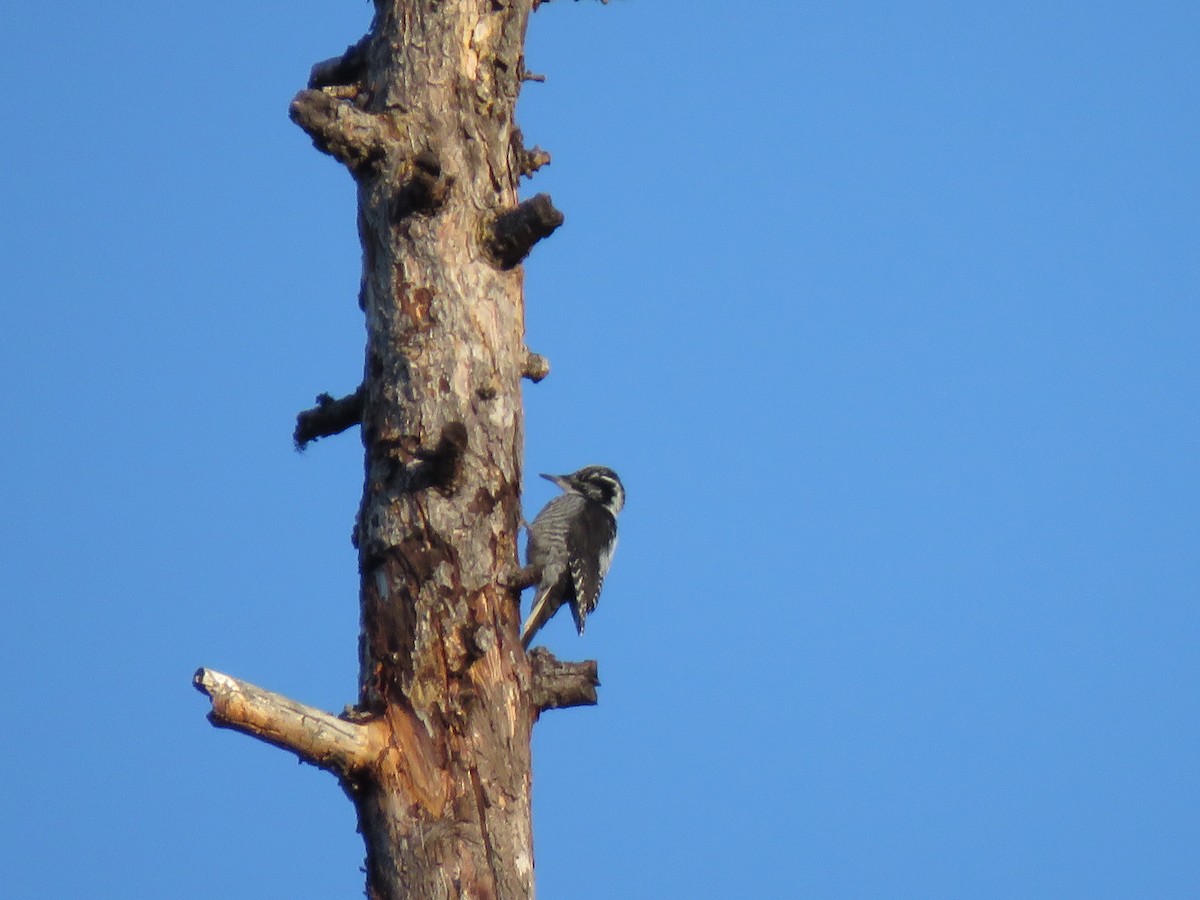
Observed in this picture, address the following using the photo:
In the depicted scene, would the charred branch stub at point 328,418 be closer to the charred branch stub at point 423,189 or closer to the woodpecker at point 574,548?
the charred branch stub at point 423,189

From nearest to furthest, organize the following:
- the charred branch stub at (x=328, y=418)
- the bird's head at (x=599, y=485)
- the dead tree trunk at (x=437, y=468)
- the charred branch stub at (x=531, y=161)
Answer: the dead tree trunk at (x=437, y=468)
the charred branch stub at (x=328, y=418)
the charred branch stub at (x=531, y=161)
the bird's head at (x=599, y=485)

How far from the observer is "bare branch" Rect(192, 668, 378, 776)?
11.7 ft

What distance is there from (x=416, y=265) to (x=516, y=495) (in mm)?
735

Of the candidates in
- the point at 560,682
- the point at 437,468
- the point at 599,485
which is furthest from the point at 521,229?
the point at 599,485

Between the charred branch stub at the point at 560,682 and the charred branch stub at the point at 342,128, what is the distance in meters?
1.54

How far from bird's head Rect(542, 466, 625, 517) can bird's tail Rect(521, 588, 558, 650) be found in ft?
2.25

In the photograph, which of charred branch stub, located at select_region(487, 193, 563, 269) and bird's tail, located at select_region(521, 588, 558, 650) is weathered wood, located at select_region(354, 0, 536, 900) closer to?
charred branch stub, located at select_region(487, 193, 563, 269)

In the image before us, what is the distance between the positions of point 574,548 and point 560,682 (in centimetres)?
259

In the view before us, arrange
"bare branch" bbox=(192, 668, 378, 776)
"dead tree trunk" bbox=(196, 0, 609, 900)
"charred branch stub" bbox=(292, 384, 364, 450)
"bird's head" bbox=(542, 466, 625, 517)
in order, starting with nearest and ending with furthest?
1. "bare branch" bbox=(192, 668, 378, 776)
2. "dead tree trunk" bbox=(196, 0, 609, 900)
3. "charred branch stub" bbox=(292, 384, 364, 450)
4. "bird's head" bbox=(542, 466, 625, 517)

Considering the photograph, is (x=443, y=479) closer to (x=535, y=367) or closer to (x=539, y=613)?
(x=535, y=367)

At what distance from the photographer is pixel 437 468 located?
4.04m

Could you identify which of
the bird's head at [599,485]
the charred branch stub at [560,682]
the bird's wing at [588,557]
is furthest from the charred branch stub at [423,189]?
the bird's head at [599,485]

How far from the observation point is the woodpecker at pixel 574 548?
22.2ft

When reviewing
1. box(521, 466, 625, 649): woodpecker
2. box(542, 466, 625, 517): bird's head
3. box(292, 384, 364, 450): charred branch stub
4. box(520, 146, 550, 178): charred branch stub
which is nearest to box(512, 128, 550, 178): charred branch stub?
box(520, 146, 550, 178): charred branch stub
